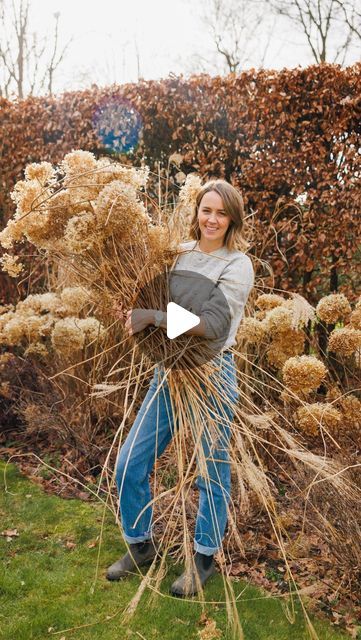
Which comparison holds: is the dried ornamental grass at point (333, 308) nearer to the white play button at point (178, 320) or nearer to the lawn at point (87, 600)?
the white play button at point (178, 320)

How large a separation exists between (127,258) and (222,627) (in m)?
1.58

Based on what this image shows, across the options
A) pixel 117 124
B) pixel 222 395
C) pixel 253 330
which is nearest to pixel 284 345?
pixel 253 330

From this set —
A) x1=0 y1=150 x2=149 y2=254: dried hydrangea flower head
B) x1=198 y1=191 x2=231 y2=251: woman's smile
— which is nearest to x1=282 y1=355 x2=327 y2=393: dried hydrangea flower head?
x1=198 y1=191 x2=231 y2=251: woman's smile

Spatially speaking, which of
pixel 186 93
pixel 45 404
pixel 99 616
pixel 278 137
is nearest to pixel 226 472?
pixel 99 616

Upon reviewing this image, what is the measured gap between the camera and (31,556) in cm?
296

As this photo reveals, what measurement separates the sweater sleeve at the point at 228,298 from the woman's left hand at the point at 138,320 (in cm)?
21

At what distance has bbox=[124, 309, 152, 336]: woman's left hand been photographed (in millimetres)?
2234

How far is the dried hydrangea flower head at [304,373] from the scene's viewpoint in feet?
9.75

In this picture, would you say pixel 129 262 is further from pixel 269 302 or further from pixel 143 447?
pixel 269 302

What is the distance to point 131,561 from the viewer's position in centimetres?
272

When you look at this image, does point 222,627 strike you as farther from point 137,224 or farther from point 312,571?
point 137,224

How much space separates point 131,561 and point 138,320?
48.3 inches

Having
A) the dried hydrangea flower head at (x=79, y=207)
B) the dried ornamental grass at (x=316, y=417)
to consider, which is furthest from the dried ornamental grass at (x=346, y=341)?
the dried hydrangea flower head at (x=79, y=207)

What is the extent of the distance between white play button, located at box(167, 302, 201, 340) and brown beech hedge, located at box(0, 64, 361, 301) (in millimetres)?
2144
